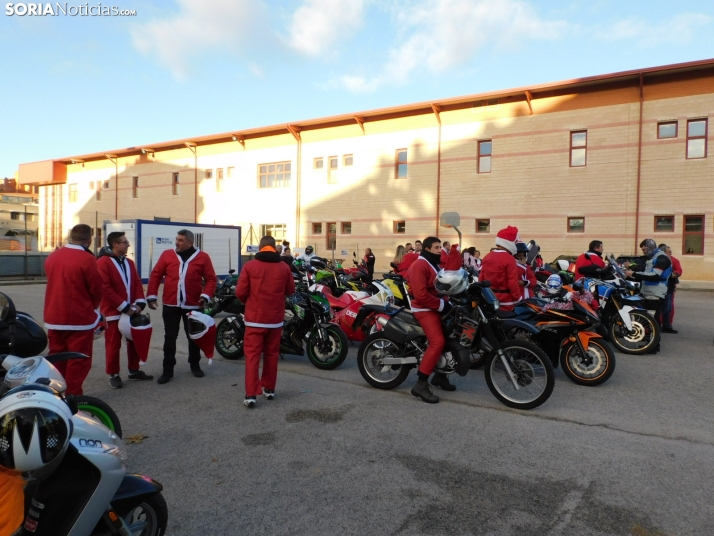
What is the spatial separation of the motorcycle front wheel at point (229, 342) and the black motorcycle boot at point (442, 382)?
126 inches

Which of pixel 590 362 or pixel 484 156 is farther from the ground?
pixel 484 156

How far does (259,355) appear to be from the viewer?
5312 mm

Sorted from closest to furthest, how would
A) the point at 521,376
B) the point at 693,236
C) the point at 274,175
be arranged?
the point at 521,376 → the point at 693,236 → the point at 274,175

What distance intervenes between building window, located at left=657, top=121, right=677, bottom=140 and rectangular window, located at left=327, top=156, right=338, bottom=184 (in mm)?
17656

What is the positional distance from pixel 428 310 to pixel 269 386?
1927 mm

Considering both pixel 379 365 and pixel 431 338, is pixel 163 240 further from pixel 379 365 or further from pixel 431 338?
pixel 431 338

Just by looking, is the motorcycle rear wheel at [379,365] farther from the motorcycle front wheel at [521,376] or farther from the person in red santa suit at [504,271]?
the person in red santa suit at [504,271]

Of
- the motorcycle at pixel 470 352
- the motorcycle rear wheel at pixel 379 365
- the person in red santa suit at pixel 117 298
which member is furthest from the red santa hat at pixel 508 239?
the person in red santa suit at pixel 117 298

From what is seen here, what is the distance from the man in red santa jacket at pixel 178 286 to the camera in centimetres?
626

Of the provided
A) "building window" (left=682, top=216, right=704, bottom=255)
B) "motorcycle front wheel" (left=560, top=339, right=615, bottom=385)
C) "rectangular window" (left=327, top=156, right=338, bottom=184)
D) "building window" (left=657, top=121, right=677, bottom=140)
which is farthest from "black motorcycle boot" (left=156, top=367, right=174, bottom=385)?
"rectangular window" (left=327, top=156, right=338, bottom=184)

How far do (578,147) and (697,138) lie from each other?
4.92 metres

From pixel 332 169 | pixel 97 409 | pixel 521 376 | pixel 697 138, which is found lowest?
pixel 521 376

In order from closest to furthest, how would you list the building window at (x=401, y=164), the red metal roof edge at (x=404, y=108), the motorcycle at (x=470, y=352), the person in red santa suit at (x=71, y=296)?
1. the person in red santa suit at (x=71, y=296)
2. the motorcycle at (x=470, y=352)
3. the red metal roof edge at (x=404, y=108)
4. the building window at (x=401, y=164)

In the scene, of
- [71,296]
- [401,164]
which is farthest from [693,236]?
[71,296]
